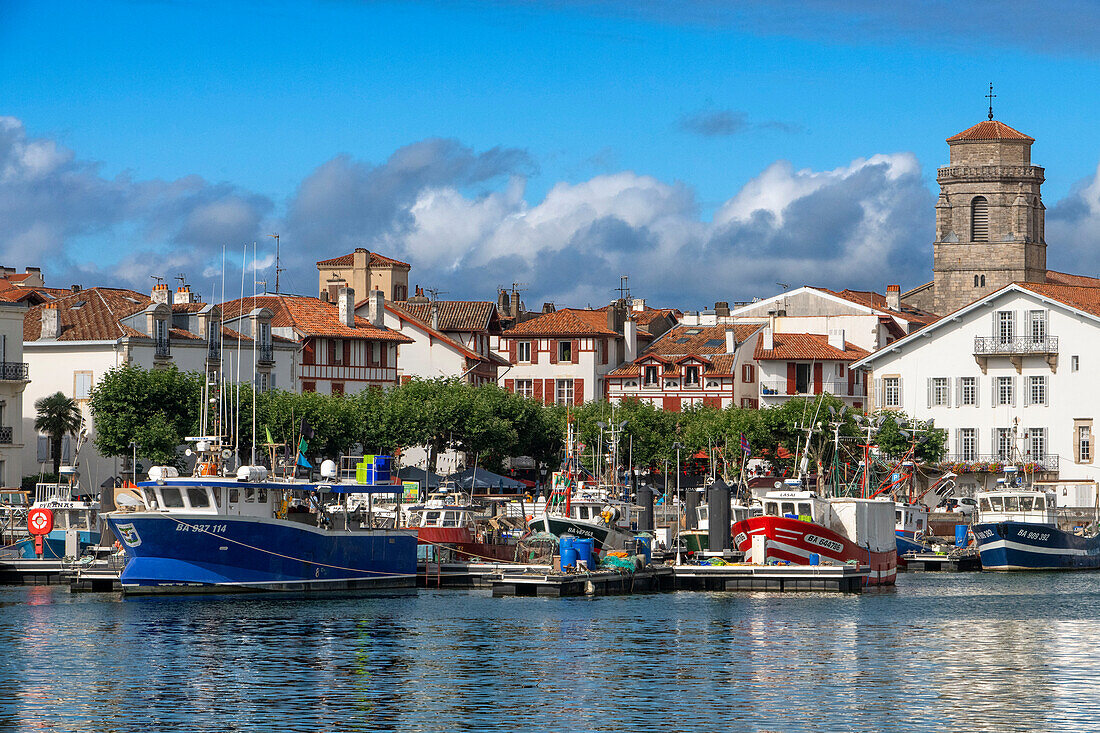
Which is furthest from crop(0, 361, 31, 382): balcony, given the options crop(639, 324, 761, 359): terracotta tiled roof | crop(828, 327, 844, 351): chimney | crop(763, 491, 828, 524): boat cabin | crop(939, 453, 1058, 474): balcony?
crop(828, 327, 844, 351): chimney

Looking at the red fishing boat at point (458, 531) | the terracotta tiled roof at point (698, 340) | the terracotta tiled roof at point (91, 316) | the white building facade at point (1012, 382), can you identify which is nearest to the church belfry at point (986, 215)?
the terracotta tiled roof at point (698, 340)

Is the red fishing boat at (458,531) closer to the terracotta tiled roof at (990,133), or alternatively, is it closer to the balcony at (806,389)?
the balcony at (806,389)

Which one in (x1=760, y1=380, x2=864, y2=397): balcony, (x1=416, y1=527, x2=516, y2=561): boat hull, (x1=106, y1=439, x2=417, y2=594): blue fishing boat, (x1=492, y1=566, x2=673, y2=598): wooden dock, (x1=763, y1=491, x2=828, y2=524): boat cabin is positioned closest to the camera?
(x1=106, y1=439, x2=417, y2=594): blue fishing boat

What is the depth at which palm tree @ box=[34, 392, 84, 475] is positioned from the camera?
91.5 meters

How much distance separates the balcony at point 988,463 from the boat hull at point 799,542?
119 feet

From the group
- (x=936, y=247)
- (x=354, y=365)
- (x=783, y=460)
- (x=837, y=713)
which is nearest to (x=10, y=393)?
(x=354, y=365)

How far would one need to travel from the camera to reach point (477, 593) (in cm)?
6209

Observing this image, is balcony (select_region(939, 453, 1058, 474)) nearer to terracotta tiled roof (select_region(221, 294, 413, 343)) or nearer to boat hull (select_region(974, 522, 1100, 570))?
boat hull (select_region(974, 522, 1100, 570))

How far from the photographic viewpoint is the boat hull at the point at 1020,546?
79500mm

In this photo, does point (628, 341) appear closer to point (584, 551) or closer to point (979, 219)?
point (979, 219)

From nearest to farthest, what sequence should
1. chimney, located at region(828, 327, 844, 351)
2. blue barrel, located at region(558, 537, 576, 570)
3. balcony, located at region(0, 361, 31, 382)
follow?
1. blue barrel, located at region(558, 537, 576, 570)
2. balcony, located at region(0, 361, 31, 382)
3. chimney, located at region(828, 327, 844, 351)

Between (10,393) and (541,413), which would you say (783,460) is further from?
(10,393)

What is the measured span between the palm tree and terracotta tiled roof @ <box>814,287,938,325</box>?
210 feet

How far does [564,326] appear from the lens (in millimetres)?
131125
